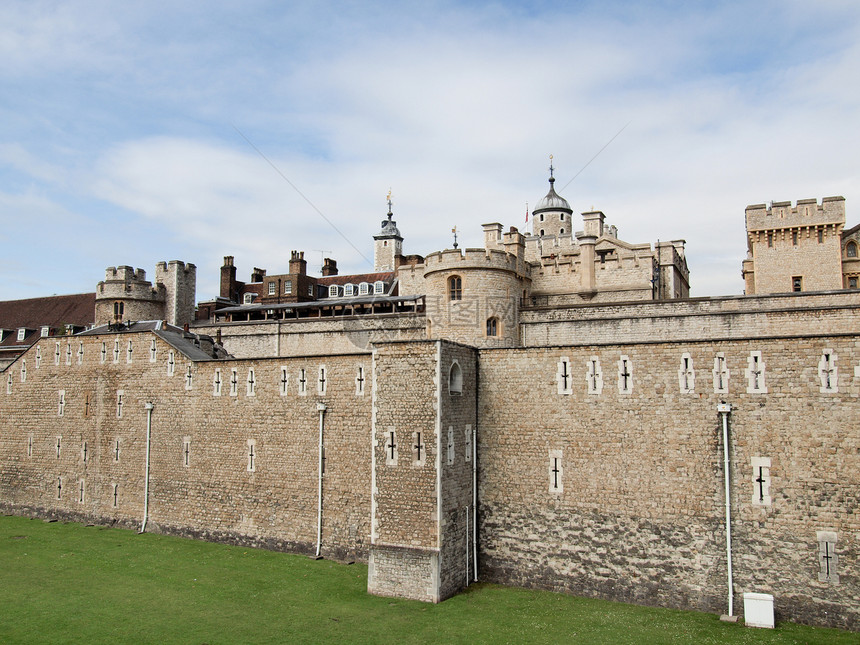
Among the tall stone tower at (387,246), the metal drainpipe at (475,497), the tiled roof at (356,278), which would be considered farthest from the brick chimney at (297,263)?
the metal drainpipe at (475,497)

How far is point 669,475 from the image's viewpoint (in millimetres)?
17797

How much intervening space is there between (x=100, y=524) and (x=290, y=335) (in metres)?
12.1

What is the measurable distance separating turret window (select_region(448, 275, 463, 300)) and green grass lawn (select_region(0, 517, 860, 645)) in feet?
34.5

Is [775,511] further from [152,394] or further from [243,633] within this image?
[152,394]

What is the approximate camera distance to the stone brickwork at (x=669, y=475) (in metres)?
16.3

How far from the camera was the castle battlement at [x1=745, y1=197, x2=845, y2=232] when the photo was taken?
29.3 m

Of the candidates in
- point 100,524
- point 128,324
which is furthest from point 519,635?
point 128,324

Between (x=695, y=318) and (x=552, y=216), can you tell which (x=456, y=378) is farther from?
(x=552, y=216)

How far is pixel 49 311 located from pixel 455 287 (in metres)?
36.5

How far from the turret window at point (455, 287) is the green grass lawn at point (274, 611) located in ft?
34.5

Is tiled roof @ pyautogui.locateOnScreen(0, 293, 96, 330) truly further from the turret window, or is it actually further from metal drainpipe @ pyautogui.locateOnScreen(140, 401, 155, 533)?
the turret window

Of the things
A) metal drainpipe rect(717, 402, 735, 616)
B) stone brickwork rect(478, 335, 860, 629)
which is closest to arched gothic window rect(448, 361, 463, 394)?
stone brickwork rect(478, 335, 860, 629)

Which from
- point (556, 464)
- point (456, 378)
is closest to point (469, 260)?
point (456, 378)

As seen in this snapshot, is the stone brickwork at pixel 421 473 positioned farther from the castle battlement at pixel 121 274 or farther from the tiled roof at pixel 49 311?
the tiled roof at pixel 49 311
